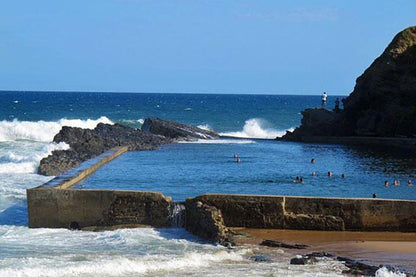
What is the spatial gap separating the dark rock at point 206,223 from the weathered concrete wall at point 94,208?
0.64m

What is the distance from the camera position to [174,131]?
168 feet

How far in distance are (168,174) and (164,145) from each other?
1678 cm

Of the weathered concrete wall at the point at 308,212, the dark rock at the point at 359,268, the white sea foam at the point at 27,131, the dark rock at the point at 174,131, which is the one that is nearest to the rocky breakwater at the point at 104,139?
the dark rock at the point at 174,131

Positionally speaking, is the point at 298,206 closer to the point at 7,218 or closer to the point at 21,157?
the point at 7,218

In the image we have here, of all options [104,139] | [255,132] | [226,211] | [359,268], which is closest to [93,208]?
[226,211]

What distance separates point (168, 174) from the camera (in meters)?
27.5

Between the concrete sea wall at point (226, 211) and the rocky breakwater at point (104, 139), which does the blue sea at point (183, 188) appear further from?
the rocky breakwater at point (104, 139)

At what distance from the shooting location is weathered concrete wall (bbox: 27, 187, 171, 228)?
17.6 meters

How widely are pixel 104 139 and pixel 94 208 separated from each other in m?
22.3

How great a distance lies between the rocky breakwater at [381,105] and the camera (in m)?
47.6

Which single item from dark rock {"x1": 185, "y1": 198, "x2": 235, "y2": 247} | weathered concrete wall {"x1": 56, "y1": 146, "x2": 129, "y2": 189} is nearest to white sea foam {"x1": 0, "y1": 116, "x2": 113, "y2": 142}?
weathered concrete wall {"x1": 56, "y1": 146, "x2": 129, "y2": 189}

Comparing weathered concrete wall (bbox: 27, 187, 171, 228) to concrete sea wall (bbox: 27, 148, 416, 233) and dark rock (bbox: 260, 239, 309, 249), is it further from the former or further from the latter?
dark rock (bbox: 260, 239, 309, 249)

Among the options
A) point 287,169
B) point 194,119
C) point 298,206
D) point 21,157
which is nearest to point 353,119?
point 287,169

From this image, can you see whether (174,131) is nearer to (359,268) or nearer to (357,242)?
(357,242)
